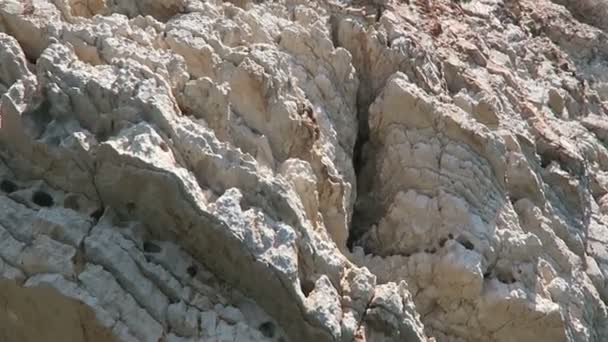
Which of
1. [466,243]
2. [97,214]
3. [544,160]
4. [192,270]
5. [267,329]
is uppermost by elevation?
[97,214]

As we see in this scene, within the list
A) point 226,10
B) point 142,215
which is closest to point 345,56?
point 226,10

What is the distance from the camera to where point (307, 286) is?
7688 millimetres

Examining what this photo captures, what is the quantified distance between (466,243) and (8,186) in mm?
4704

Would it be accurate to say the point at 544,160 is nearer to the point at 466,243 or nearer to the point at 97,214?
the point at 466,243

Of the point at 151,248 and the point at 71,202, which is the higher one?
the point at 71,202

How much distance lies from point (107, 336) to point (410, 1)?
318 inches

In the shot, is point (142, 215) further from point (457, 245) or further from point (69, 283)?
point (457, 245)

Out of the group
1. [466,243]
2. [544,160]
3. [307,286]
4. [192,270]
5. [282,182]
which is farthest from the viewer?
[544,160]

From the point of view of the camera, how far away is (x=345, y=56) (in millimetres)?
10750

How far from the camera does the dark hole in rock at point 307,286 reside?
7637 mm

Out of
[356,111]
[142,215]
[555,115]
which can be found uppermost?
[142,215]

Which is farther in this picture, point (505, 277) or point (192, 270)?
point (505, 277)

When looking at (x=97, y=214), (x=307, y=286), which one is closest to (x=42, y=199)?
(x=97, y=214)

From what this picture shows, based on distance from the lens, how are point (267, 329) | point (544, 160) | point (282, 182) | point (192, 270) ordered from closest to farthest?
point (267, 329) < point (192, 270) < point (282, 182) < point (544, 160)
